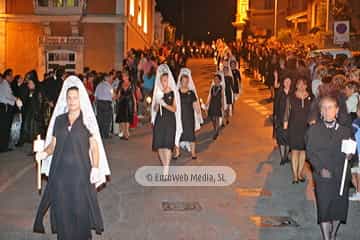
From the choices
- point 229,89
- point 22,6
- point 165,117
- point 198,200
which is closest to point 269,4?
point 22,6

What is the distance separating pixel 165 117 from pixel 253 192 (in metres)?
2.32

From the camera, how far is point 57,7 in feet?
97.1

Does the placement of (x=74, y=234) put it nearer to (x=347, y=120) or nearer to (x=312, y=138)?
(x=312, y=138)

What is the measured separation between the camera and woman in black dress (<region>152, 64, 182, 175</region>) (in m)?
13.5

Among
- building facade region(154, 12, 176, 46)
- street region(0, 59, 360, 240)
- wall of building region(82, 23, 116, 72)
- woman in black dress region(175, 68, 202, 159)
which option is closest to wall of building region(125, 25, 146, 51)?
wall of building region(82, 23, 116, 72)

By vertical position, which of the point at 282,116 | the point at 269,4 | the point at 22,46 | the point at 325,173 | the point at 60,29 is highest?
the point at 269,4

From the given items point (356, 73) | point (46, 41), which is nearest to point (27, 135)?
point (356, 73)

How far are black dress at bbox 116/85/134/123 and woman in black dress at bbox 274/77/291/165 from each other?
16.0ft

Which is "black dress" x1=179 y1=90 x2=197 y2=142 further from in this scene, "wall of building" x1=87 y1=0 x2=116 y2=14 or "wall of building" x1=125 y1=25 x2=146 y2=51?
"wall of building" x1=125 y1=25 x2=146 y2=51

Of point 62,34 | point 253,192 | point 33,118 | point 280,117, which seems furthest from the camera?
point 62,34

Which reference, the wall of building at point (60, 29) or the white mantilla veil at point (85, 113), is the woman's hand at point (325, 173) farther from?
the wall of building at point (60, 29)

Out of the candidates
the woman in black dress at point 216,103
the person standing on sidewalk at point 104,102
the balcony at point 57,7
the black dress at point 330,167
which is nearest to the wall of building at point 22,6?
the balcony at point 57,7

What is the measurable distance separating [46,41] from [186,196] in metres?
19.2

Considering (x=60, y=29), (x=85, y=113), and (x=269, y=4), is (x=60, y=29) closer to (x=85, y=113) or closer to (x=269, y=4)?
(x=85, y=113)
